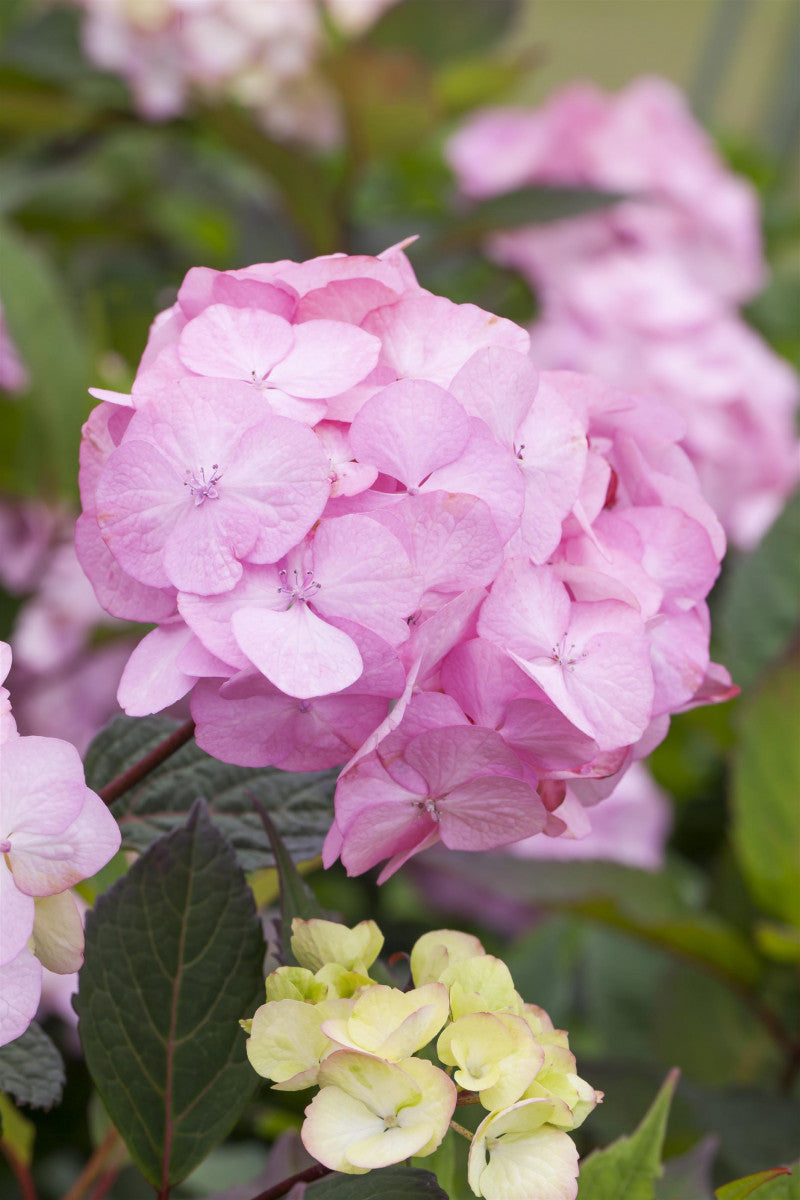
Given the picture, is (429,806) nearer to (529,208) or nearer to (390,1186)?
(390,1186)

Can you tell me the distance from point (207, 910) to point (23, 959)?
6cm

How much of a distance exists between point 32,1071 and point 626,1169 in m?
0.17

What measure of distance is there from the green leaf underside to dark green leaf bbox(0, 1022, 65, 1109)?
64 mm

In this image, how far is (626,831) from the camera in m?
1.00

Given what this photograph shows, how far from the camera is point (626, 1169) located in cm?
35

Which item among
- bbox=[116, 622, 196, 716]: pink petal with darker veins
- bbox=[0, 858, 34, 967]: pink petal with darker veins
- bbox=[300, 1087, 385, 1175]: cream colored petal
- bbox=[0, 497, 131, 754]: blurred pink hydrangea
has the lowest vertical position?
bbox=[0, 497, 131, 754]: blurred pink hydrangea

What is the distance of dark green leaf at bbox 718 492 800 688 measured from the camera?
2.48 ft

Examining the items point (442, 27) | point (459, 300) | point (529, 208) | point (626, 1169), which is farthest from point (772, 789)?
point (442, 27)

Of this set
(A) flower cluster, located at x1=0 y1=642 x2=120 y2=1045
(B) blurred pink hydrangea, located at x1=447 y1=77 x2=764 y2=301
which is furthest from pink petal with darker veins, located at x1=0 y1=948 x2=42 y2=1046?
(B) blurred pink hydrangea, located at x1=447 y1=77 x2=764 y2=301

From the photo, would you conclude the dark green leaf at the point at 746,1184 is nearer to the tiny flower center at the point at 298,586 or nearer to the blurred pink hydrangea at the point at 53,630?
the tiny flower center at the point at 298,586

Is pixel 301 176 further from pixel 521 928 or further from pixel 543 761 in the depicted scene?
pixel 543 761

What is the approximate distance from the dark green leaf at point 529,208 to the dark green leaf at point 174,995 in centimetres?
82

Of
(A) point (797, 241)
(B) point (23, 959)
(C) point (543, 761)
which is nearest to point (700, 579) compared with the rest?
(C) point (543, 761)

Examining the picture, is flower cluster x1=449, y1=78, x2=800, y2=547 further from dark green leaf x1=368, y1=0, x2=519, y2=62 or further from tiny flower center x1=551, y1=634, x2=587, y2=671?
tiny flower center x1=551, y1=634, x2=587, y2=671
